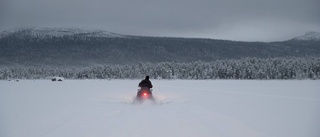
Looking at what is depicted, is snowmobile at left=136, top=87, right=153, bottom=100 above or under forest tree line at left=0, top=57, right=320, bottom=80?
above

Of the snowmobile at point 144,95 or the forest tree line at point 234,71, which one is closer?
the snowmobile at point 144,95

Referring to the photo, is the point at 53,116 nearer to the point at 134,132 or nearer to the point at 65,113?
the point at 65,113

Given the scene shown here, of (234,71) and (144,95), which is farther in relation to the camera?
(234,71)

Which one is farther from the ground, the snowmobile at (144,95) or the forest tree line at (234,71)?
the snowmobile at (144,95)

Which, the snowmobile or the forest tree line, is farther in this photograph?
the forest tree line

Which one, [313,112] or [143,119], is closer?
[143,119]

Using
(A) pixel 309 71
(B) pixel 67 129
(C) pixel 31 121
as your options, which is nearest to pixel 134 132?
(B) pixel 67 129

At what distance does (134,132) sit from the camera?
1112 centimetres

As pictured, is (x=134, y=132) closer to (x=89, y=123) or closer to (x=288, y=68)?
(x=89, y=123)

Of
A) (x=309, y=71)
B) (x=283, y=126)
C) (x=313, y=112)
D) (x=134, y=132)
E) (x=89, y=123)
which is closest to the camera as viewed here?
(x=134, y=132)

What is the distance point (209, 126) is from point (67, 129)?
4586 millimetres

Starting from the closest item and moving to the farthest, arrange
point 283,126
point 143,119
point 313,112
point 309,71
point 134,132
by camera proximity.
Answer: point 134,132, point 283,126, point 143,119, point 313,112, point 309,71

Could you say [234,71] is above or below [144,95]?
below

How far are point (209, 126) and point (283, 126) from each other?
2.40 meters
